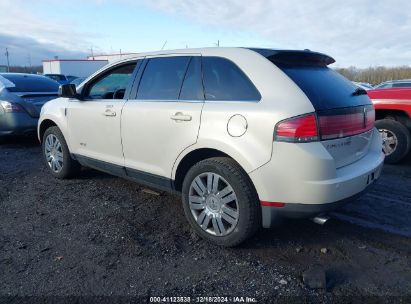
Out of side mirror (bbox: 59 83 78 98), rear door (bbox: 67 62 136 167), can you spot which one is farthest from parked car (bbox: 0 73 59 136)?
side mirror (bbox: 59 83 78 98)

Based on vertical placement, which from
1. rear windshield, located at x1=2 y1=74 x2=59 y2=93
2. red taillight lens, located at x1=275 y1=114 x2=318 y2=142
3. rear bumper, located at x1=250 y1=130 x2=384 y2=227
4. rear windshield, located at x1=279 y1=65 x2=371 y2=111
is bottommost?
rear bumper, located at x1=250 y1=130 x2=384 y2=227

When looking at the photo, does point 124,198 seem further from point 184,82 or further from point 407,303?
point 407,303

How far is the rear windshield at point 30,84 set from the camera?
7.84 m

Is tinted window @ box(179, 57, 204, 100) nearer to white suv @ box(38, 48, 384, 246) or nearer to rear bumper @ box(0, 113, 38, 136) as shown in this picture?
white suv @ box(38, 48, 384, 246)

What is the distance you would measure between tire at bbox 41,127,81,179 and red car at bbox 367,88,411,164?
191 inches

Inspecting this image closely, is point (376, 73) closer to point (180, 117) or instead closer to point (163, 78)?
point (163, 78)

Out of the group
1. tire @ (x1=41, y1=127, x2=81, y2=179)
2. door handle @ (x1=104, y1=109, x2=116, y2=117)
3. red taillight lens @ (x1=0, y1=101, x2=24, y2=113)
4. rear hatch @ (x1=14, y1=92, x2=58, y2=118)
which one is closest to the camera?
door handle @ (x1=104, y1=109, x2=116, y2=117)

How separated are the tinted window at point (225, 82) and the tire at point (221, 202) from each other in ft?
1.82

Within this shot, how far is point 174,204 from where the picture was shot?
171 inches

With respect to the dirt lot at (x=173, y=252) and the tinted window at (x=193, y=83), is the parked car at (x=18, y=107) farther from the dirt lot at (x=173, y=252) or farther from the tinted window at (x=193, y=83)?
the tinted window at (x=193, y=83)

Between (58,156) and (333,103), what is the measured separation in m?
3.88


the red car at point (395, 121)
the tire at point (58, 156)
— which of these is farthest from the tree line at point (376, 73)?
the tire at point (58, 156)

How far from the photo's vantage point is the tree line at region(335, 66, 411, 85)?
46.2 m

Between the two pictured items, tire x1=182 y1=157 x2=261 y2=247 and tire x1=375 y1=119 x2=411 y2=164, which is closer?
tire x1=182 y1=157 x2=261 y2=247
